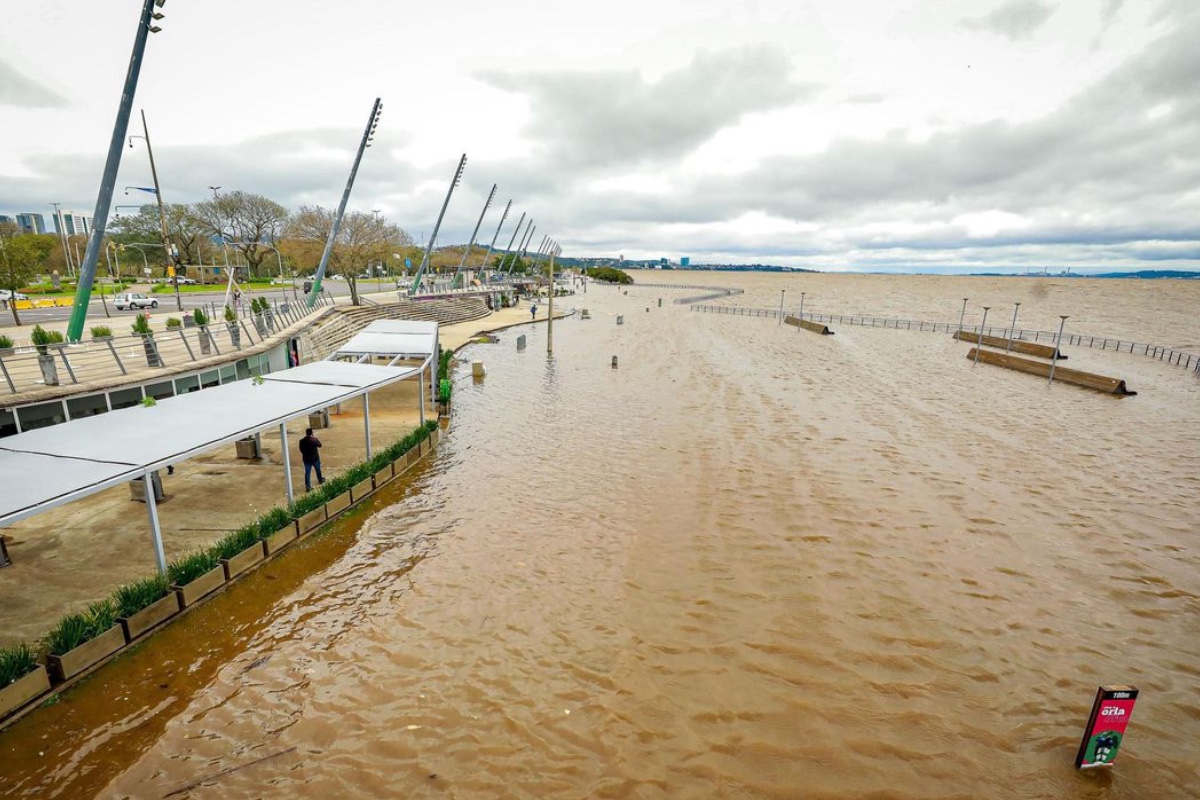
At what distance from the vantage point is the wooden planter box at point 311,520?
11852 millimetres

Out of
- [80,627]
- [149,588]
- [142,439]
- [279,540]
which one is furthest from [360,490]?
[80,627]

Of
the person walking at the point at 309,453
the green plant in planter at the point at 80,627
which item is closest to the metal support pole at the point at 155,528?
the green plant in planter at the point at 80,627

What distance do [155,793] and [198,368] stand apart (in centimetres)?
1451

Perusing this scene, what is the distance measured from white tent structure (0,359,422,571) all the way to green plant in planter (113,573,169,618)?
31 centimetres

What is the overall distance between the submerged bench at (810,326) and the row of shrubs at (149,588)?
58.1 meters

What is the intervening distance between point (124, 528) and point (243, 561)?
10.8ft

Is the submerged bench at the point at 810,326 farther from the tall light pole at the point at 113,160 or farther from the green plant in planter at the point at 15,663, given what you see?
the green plant in planter at the point at 15,663

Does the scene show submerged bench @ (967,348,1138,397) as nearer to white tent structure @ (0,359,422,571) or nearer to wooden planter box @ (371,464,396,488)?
wooden planter box @ (371,464,396,488)

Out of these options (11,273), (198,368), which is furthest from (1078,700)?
(11,273)

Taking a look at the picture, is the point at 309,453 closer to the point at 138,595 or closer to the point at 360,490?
the point at 360,490

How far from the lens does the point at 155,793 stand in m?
6.15

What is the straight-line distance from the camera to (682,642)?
9.45 metres

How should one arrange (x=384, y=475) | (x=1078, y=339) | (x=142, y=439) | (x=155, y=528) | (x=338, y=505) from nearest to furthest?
(x=155, y=528) → (x=142, y=439) → (x=338, y=505) → (x=384, y=475) → (x=1078, y=339)

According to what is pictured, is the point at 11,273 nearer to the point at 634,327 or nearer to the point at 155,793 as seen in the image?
the point at 155,793
